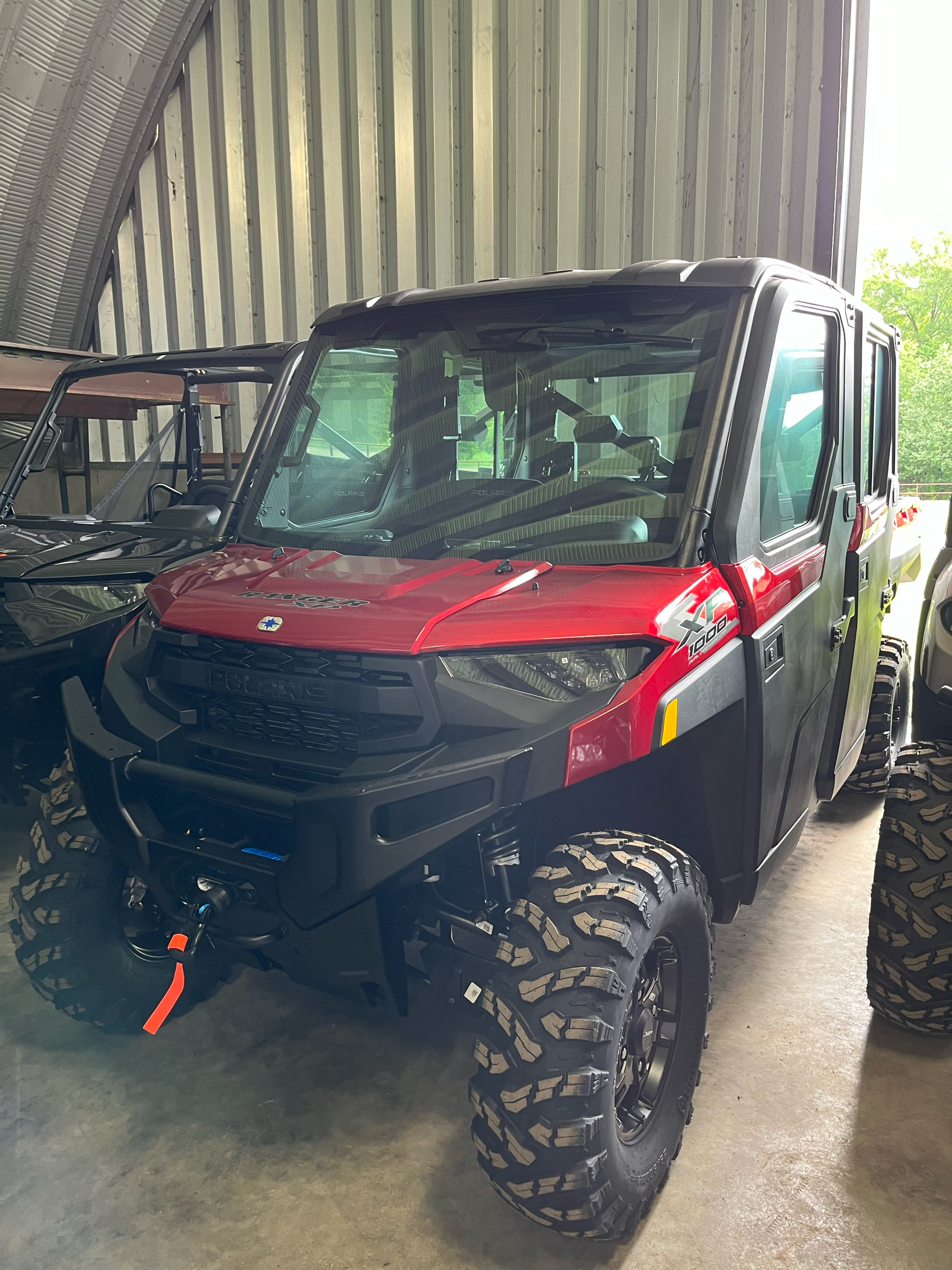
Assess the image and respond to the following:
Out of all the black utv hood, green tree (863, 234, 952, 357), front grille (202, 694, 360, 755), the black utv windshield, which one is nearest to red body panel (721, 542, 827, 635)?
the black utv windshield

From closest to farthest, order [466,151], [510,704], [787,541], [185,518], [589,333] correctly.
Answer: [510,704], [589,333], [787,541], [185,518], [466,151]

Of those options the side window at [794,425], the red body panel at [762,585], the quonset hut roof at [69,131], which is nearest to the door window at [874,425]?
the side window at [794,425]

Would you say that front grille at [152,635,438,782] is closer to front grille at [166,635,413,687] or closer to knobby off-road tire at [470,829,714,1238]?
front grille at [166,635,413,687]

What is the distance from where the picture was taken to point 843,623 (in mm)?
3088

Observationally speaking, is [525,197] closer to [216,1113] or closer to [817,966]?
[817,966]

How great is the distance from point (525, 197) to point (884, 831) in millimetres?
5848

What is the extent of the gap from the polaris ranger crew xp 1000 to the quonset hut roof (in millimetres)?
6831

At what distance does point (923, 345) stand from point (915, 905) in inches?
1548

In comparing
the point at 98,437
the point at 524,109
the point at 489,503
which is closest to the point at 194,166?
the point at 98,437

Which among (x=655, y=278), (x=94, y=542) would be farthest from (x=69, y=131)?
(x=655, y=278)

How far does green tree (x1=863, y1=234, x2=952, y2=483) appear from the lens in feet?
109

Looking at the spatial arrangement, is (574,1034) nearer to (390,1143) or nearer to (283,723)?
(390,1143)

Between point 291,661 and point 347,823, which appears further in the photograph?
point 291,661

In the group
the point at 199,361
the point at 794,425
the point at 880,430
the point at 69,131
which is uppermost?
the point at 69,131
